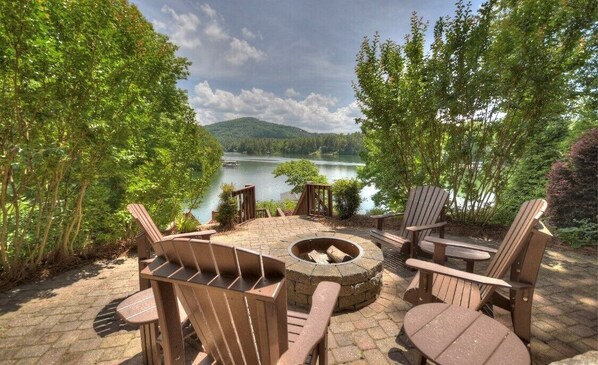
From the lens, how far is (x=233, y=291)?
Answer: 797 millimetres

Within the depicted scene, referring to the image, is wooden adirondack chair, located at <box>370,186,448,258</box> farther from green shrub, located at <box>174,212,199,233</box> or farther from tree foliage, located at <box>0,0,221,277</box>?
green shrub, located at <box>174,212,199,233</box>

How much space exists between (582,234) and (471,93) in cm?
307

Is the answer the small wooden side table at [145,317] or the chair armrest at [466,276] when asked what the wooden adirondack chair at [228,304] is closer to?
the small wooden side table at [145,317]

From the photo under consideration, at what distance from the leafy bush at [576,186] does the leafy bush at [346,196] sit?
12.2 ft

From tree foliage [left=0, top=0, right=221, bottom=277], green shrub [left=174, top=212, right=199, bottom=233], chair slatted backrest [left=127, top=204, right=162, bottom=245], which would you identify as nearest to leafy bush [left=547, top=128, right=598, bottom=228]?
chair slatted backrest [left=127, top=204, right=162, bottom=245]

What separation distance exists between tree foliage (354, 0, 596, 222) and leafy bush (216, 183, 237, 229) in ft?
11.9

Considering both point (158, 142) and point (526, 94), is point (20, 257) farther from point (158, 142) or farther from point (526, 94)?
point (526, 94)

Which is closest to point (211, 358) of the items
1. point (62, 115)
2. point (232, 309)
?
point (232, 309)

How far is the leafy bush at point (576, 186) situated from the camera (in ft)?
13.7

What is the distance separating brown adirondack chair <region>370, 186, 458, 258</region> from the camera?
125 inches

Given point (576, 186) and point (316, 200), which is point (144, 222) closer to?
point (316, 200)

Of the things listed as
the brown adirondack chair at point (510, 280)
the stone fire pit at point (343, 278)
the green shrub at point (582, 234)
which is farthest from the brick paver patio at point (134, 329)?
the green shrub at point (582, 234)

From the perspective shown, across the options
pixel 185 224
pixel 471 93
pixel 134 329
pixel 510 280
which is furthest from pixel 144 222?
pixel 471 93

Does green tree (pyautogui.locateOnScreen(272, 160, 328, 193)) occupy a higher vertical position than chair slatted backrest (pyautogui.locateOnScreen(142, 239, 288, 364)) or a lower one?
lower
